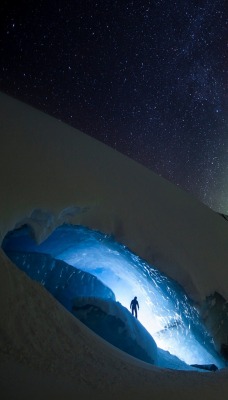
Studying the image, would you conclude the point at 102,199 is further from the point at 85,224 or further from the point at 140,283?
the point at 140,283

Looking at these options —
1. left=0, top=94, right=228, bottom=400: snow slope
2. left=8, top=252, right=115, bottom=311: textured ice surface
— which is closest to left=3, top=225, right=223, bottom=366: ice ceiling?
Answer: left=8, top=252, right=115, bottom=311: textured ice surface

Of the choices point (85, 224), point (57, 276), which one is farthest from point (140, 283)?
point (85, 224)

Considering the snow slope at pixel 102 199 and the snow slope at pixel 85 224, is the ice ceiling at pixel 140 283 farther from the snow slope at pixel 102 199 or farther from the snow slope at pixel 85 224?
the snow slope at pixel 85 224

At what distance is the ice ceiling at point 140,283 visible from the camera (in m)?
5.61

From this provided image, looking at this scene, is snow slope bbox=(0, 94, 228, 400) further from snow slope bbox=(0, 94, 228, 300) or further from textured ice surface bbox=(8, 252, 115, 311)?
textured ice surface bbox=(8, 252, 115, 311)

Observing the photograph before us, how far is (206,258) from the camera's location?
19.2ft

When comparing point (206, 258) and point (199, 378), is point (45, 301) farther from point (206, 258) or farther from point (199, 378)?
point (206, 258)

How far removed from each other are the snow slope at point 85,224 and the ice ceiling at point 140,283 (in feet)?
1.57

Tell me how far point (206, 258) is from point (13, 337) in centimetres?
448

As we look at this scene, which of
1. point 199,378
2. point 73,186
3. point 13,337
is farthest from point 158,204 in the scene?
point 13,337

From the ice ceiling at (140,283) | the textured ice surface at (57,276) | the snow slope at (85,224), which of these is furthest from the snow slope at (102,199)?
the textured ice surface at (57,276)

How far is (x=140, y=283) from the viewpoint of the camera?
7098 mm

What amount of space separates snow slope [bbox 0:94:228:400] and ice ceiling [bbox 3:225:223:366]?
0.48 m

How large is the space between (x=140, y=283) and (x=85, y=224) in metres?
Result: 2.87
